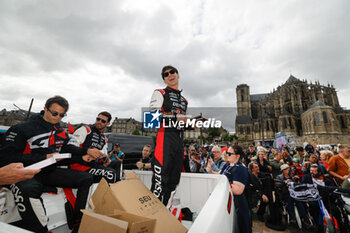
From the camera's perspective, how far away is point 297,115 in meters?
46.2

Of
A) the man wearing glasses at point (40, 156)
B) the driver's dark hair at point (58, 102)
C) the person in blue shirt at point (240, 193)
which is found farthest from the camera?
the person in blue shirt at point (240, 193)

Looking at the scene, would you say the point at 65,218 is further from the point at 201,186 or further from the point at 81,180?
the point at 201,186

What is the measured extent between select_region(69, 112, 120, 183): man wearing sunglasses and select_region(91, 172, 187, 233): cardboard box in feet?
3.35

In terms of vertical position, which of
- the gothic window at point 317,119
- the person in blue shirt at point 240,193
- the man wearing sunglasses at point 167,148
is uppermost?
the gothic window at point 317,119

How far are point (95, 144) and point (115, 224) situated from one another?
227cm

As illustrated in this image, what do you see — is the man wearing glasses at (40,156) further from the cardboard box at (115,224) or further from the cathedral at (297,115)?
the cathedral at (297,115)

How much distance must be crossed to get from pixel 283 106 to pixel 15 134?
61444mm

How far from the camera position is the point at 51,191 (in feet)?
6.72

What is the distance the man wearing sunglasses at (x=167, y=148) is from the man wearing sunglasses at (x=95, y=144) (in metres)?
1.07

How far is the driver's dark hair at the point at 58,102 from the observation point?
7.00ft

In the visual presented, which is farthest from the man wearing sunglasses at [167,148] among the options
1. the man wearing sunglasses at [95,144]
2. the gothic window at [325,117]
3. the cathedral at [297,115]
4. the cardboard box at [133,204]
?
the gothic window at [325,117]

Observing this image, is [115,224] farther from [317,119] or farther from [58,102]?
[317,119]

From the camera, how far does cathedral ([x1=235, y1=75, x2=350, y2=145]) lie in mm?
37644

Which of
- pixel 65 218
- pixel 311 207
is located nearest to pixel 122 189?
pixel 65 218
